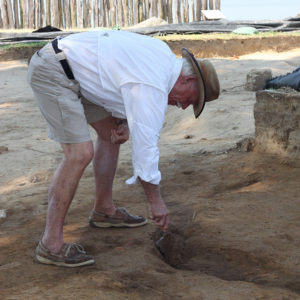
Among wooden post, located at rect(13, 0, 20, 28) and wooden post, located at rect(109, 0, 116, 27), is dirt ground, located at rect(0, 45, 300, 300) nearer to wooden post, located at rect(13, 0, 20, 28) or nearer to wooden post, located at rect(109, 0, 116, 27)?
wooden post, located at rect(109, 0, 116, 27)

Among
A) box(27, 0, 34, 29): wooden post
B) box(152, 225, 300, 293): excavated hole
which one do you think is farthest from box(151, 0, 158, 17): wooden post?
box(152, 225, 300, 293): excavated hole

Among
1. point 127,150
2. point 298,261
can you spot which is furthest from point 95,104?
point 127,150

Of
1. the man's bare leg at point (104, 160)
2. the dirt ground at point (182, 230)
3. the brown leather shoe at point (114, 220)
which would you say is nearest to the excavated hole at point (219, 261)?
the dirt ground at point (182, 230)

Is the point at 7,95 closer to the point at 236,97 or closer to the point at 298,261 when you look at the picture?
the point at 236,97

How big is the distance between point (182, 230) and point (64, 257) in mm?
925

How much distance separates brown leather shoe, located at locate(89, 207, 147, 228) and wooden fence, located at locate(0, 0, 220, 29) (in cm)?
1375

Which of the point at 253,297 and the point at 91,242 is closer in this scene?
the point at 253,297

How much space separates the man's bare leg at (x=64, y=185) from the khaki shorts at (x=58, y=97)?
0.06 meters

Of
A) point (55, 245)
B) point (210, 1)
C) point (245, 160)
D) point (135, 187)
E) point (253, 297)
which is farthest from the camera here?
point (210, 1)

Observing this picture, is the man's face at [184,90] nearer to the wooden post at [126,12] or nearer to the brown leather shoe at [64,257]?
the brown leather shoe at [64,257]

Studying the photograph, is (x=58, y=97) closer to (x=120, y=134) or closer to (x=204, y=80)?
(x=120, y=134)

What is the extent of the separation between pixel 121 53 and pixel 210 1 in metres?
15.6

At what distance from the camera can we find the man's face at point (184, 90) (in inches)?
108

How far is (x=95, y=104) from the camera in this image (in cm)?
320
